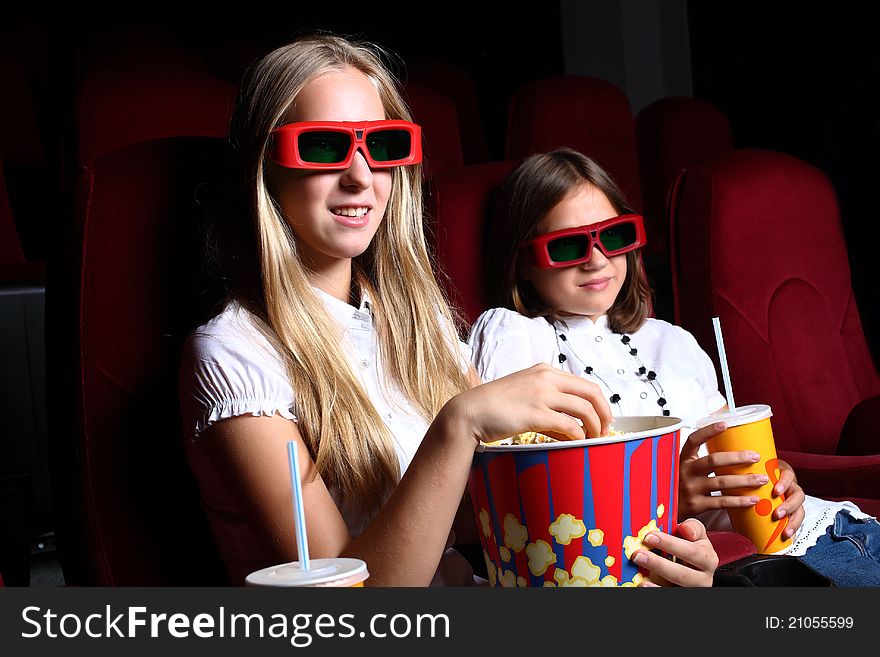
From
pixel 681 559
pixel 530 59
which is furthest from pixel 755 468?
pixel 530 59

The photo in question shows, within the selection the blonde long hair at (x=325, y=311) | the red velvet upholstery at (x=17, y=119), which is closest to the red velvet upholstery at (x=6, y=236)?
the red velvet upholstery at (x=17, y=119)

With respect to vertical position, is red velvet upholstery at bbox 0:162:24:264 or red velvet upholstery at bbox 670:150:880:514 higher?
red velvet upholstery at bbox 0:162:24:264

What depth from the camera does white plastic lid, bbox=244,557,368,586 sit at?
0.48m

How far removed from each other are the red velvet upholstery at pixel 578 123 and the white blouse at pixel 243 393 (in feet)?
3.90

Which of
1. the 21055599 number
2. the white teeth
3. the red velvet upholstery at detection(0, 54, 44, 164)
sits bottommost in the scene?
the 21055599 number

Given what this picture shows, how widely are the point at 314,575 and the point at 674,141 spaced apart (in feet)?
7.23

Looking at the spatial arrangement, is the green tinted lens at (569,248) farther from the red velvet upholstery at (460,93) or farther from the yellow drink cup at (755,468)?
the red velvet upholstery at (460,93)

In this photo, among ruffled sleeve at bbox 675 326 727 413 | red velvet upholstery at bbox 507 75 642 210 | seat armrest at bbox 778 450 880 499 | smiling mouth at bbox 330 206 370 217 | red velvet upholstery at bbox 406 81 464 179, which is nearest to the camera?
smiling mouth at bbox 330 206 370 217

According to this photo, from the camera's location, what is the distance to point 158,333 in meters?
0.90

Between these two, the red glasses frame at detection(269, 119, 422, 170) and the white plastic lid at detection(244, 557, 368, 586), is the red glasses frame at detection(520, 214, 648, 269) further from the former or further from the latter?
the white plastic lid at detection(244, 557, 368, 586)

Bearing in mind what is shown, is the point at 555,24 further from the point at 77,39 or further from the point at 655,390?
the point at 655,390

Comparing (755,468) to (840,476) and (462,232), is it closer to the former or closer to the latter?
(840,476)

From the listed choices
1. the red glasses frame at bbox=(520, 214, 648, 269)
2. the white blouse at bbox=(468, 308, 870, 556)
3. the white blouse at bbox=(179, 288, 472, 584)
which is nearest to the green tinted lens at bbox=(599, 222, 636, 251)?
the red glasses frame at bbox=(520, 214, 648, 269)

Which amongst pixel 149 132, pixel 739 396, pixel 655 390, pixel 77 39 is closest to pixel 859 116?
pixel 739 396
